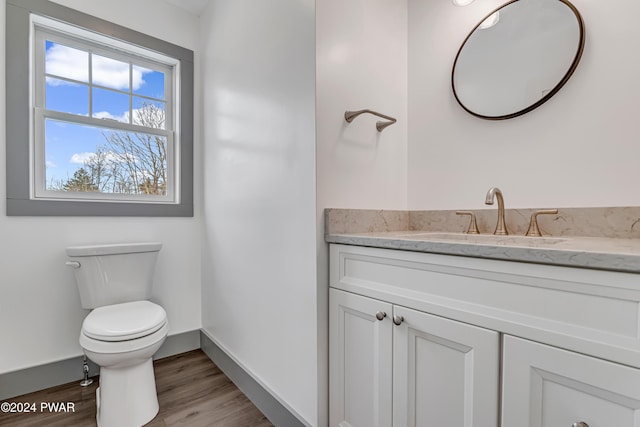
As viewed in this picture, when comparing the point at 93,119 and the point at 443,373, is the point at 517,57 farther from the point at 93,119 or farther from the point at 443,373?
the point at 93,119

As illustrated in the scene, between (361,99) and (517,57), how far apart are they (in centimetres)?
66

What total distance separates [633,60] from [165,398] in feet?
8.17

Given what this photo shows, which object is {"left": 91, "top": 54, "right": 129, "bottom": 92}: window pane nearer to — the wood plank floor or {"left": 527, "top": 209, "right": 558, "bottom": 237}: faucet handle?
the wood plank floor

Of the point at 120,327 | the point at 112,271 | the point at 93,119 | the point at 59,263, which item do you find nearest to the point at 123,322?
the point at 120,327

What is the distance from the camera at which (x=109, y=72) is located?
197 centimetres

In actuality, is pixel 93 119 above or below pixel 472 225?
above

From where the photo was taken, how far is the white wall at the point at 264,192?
1.24 meters

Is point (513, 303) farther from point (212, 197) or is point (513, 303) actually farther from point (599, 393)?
point (212, 197)

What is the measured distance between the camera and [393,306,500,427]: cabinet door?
0.78 metres

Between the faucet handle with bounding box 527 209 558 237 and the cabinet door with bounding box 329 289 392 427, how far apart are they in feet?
2.15

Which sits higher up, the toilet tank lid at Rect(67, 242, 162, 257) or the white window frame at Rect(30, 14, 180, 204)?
the white window frame at Rect(30, 14, 180, 204)

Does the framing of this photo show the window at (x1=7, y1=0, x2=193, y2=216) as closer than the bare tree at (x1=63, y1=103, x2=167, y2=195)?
Yes

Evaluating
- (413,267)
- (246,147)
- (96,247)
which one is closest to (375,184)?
(413,267)

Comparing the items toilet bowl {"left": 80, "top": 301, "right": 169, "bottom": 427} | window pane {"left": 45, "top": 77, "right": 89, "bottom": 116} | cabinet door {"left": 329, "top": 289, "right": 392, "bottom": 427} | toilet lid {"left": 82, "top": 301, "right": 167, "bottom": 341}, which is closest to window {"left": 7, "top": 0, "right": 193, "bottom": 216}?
window pane {"left": 45, "top": 77, "right": 89, "bottom": 116}
